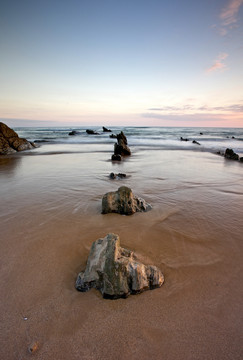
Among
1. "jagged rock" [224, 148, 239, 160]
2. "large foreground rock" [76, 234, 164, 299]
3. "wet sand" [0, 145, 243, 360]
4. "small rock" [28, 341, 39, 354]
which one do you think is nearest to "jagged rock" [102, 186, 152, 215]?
"wet sand" [0, 145, 243, 360]

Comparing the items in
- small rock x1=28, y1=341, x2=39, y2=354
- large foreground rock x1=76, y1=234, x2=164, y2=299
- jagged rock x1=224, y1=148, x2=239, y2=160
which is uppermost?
jagged rock x1=224, y1=148, x2=239, y2=160

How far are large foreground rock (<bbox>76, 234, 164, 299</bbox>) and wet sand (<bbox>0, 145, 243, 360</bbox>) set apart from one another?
0.09m

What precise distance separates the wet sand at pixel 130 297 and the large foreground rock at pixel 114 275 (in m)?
0.09

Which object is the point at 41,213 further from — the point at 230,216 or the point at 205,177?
the point at 205,177

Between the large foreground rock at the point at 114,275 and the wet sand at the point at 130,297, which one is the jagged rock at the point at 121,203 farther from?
the large foreground rock at the point at 114,275

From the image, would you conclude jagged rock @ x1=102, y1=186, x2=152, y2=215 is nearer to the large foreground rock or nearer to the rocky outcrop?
the large foreground rock

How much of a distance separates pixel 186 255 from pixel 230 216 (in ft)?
6.22

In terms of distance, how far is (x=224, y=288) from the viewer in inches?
85.5

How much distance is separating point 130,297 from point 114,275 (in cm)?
30

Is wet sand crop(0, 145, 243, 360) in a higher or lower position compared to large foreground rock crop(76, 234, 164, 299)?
lower

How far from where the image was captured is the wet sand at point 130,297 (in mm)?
1620

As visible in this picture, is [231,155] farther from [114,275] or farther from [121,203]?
[114,275]

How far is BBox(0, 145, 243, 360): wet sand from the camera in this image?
1.62 meters

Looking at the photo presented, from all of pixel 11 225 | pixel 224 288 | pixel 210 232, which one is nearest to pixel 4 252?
pixel 11 225
